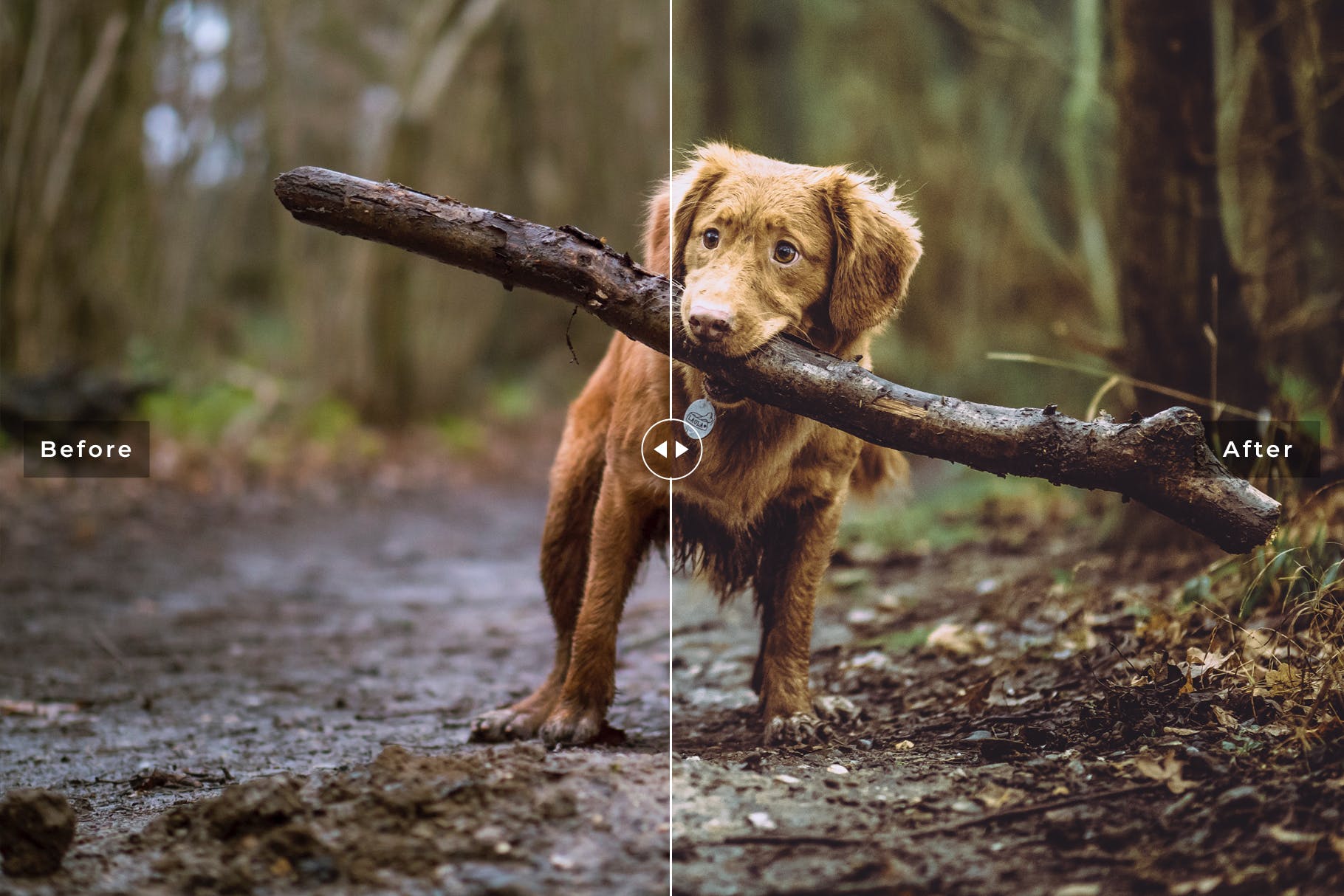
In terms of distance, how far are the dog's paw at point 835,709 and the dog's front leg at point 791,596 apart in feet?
0.10

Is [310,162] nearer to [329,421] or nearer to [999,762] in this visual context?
[329,421]

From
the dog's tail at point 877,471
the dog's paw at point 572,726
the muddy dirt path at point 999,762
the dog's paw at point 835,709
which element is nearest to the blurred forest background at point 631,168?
the dog's tail at point 877,471

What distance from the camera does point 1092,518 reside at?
3225 millimetres

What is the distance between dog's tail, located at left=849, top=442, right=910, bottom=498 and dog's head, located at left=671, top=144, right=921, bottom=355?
36cm

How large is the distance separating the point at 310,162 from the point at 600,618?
13730mm

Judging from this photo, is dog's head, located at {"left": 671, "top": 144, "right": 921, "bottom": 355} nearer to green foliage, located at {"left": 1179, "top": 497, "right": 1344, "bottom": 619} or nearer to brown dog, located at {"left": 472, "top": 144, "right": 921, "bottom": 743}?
brown dog, located at {"left": 472, "top": 144, "right": 921, "bottom": 743}

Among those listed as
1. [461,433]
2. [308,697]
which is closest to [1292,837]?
[308,697]

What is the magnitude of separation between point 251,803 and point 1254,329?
3123 millimetres

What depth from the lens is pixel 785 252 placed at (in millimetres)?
2582

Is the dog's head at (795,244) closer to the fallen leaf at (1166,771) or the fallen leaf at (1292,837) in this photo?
the fallen leaf at (1166,771)

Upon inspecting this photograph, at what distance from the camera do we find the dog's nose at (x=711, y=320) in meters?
2.42

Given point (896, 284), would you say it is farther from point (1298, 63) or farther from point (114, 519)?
point (114, 519)

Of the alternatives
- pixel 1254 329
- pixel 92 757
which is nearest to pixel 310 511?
pixel 92 757

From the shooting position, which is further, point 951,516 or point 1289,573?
point 951,516
